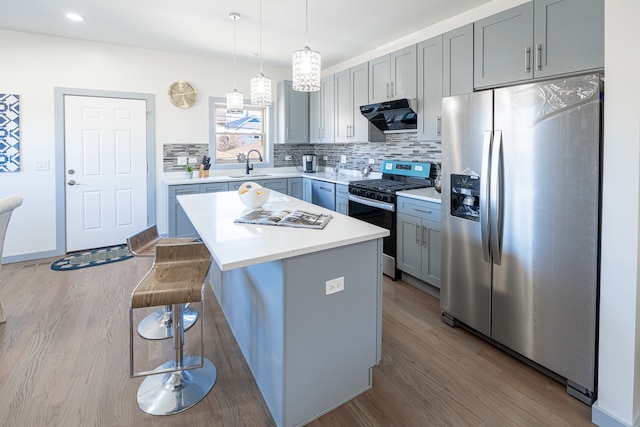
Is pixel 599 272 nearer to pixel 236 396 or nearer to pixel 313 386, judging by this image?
pixel 313 386

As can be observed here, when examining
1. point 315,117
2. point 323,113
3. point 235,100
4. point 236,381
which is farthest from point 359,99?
point 236,381

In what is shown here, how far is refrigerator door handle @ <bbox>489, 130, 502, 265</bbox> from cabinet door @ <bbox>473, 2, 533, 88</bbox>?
821 millimetres

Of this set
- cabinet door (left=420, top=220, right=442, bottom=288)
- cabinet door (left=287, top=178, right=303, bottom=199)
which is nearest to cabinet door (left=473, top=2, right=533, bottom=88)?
cabinet door (left=420, top=220, right=442, bottom=288)

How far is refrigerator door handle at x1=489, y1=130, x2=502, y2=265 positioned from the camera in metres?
2.17

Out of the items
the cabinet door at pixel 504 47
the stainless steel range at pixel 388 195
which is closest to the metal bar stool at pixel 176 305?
the stainless steel range at pixel 388 195

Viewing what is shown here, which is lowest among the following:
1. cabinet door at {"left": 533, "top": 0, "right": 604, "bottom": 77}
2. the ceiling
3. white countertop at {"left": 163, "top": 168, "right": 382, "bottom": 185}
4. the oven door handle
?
the oven door handle

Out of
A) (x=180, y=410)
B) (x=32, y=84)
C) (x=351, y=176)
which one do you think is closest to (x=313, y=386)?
(x=180, y=410)

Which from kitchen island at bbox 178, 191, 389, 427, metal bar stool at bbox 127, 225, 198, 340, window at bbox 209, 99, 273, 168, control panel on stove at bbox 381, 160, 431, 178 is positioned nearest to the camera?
kitchen island at bbox 178, 191, 389, 427

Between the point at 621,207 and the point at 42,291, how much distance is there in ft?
14.5

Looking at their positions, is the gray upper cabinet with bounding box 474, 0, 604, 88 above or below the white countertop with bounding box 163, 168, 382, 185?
above

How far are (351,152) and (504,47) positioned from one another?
279 cm

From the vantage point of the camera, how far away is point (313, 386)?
1.75 meters

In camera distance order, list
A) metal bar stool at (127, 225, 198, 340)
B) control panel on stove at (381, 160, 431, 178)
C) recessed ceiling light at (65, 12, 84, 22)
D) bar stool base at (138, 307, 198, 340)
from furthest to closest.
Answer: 1. control panel on stove at (381, 160, 431, 178)
2. recessed ceiling light at (65, 12, 84, 22)
3. bar stool base at (138, 307, 198, 340)
4. metal bar stool at (127, 225, 198, 340)

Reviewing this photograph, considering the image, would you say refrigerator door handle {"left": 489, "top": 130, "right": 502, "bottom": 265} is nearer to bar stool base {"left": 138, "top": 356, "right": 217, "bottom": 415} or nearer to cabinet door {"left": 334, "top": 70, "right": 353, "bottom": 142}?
bar stool base {"left": 138, "top": 356, "right": 217, "bottom": 415}
